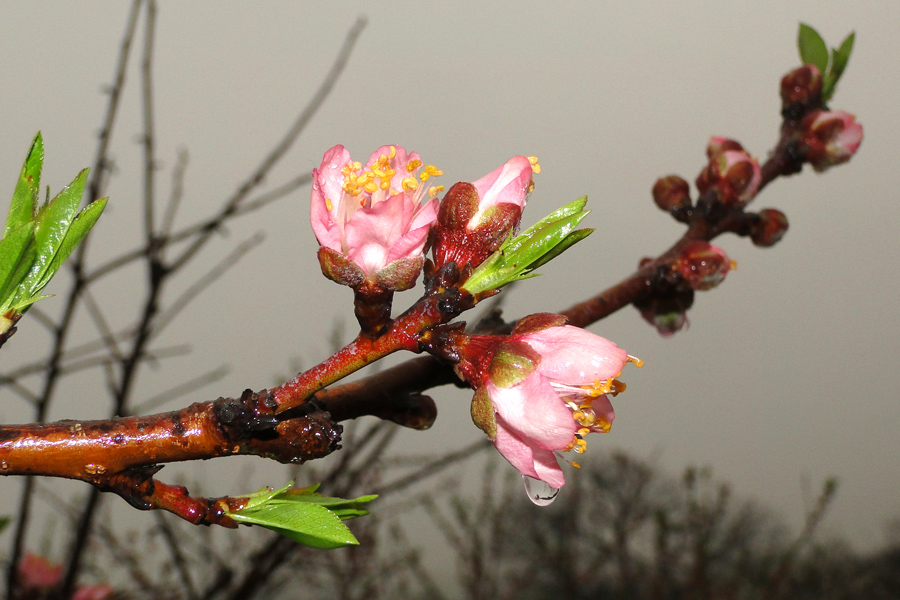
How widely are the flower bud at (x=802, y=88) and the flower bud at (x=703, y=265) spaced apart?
1.23ft

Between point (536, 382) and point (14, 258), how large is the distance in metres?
0.42

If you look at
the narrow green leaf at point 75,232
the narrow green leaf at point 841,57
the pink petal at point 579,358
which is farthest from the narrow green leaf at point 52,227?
the narrow green leaf at point 841,57

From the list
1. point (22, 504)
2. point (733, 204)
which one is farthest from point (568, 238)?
point (22, 504)

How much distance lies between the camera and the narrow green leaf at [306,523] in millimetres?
527

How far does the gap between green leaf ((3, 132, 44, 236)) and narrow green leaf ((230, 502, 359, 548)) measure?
31 cm

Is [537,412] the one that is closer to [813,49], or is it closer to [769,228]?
[769,228]

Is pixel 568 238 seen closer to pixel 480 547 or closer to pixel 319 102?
pixel 319 102

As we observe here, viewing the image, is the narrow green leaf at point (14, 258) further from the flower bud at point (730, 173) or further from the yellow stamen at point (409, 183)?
the flower bud at point (730, 173)

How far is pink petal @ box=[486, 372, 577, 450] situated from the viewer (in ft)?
1.76

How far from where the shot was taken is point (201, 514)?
22.3 inches

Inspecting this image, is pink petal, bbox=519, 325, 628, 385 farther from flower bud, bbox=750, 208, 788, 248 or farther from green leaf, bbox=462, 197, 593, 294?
flower bud, bbox=750, 208, 788, 248

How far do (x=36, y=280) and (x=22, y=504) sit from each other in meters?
1.08

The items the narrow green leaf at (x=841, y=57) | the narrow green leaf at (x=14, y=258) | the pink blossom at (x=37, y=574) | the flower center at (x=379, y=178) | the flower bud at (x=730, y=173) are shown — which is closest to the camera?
the narrow green leaf at (x=14, y=258)

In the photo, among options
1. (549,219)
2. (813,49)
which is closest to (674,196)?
(813,49)
